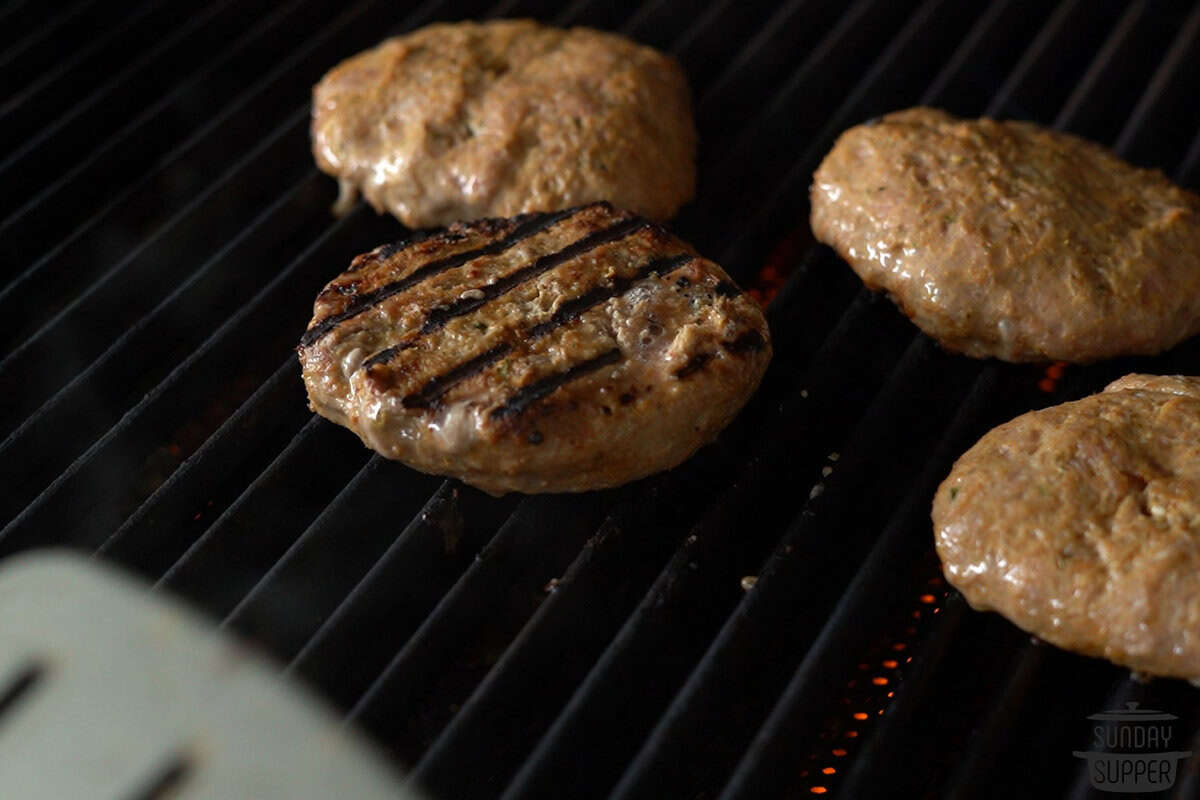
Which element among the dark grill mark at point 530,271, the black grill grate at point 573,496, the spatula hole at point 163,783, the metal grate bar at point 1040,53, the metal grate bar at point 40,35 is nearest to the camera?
the spatula hole at point 163,783

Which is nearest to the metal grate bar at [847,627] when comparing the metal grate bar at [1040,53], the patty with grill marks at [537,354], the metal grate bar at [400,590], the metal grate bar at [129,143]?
the patty with grill marks at [537,354]

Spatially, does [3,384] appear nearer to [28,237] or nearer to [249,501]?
[28,237]

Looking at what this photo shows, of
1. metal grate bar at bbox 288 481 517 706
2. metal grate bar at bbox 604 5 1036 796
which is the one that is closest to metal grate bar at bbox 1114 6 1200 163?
metal grate bar at bbox 604 5 1036 796

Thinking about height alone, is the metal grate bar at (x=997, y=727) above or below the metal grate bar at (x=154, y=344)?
below

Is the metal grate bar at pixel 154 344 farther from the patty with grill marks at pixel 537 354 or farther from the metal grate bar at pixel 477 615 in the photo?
the metal grate bar at pixel 477 615

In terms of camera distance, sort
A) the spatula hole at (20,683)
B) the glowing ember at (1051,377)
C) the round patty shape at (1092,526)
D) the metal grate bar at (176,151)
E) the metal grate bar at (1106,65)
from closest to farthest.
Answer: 1. the spatula hole at (20,683)
2. the round patty shape at (1092,526)
3. the glowing ember at (1051,377)
4. the metal grate bar at (176,151)
5. the metal grate bar at (1106,65)

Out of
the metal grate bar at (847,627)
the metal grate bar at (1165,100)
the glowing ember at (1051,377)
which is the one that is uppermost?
the metal grate bar at (1165,100)
